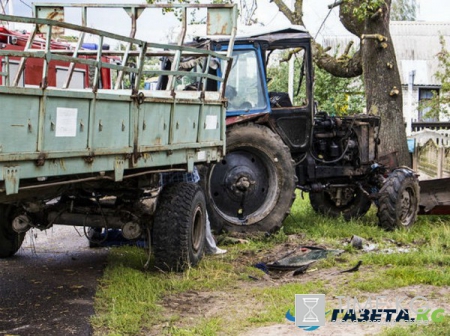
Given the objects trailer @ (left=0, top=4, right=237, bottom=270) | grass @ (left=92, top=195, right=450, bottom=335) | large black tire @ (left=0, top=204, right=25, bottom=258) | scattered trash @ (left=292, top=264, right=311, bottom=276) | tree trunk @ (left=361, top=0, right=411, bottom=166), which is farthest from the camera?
tree trunk @ (left=361, top=0, right=411, bottom=166)

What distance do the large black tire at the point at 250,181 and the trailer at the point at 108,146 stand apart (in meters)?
1.24

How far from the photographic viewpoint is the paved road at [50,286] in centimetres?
670

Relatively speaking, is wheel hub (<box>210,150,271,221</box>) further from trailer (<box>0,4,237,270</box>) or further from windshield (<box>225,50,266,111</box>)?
trailer (<box>0,4,237,270</box>)

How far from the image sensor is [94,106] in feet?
21.6

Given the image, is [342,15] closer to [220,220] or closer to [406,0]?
[220,220]

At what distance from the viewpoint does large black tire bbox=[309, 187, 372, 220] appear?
1285 cm

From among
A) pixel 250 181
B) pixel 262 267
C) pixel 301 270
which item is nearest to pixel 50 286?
pixel 262 267

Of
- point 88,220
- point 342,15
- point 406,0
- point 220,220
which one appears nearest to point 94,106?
point 88,220

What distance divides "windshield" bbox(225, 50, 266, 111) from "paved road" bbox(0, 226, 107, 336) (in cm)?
275

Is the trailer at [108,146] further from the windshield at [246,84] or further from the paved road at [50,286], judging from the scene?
the windshield at [246,84]

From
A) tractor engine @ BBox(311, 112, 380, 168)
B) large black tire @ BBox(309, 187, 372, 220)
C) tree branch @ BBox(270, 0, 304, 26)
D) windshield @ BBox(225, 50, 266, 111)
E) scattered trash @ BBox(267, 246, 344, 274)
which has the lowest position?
scattered trash @ BBox(267, 246, 344, 274)

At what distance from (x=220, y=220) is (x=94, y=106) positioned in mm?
4488
